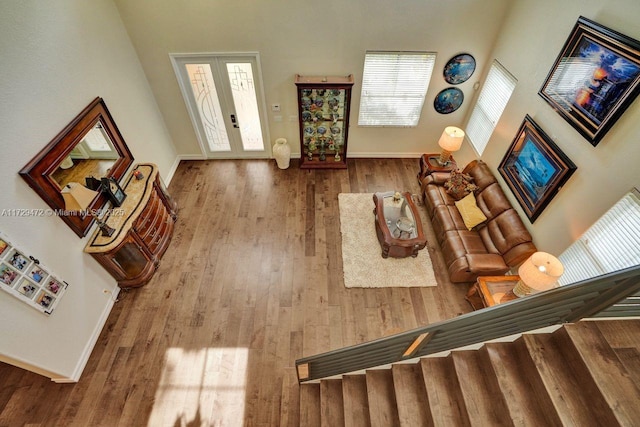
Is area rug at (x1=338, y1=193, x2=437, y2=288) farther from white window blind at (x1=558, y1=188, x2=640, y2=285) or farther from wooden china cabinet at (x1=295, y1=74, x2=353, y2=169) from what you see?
white window blind at (x1=558, y1=188, x2=640, y2=285)

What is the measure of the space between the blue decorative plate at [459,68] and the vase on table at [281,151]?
10.0 ft

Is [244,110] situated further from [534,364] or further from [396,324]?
[534,364]

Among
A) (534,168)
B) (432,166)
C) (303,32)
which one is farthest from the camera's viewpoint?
(432,166)

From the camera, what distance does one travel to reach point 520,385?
2.10 metres

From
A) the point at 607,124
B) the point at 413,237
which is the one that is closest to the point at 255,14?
the point at 413,237

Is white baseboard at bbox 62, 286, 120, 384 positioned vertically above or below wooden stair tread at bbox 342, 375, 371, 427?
above

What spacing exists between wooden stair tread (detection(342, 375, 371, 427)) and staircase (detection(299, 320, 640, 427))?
19cm

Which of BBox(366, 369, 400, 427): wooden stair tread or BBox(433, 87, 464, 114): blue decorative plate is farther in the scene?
BBox(433, 87, 464, 114): blue decorative plate

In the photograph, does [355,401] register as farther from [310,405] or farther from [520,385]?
[520,385]

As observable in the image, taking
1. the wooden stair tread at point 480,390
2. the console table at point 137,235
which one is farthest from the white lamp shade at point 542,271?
the console table at point 137,235

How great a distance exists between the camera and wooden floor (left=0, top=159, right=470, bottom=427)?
11.2 ft

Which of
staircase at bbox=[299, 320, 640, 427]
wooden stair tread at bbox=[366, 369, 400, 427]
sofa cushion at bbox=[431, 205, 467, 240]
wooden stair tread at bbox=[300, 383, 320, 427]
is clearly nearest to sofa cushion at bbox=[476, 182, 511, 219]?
sofa cushion at bbox=[431, 205, 467, 240]

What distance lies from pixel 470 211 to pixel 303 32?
12.3 feet

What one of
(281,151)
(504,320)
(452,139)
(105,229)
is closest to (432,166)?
(452,139)
